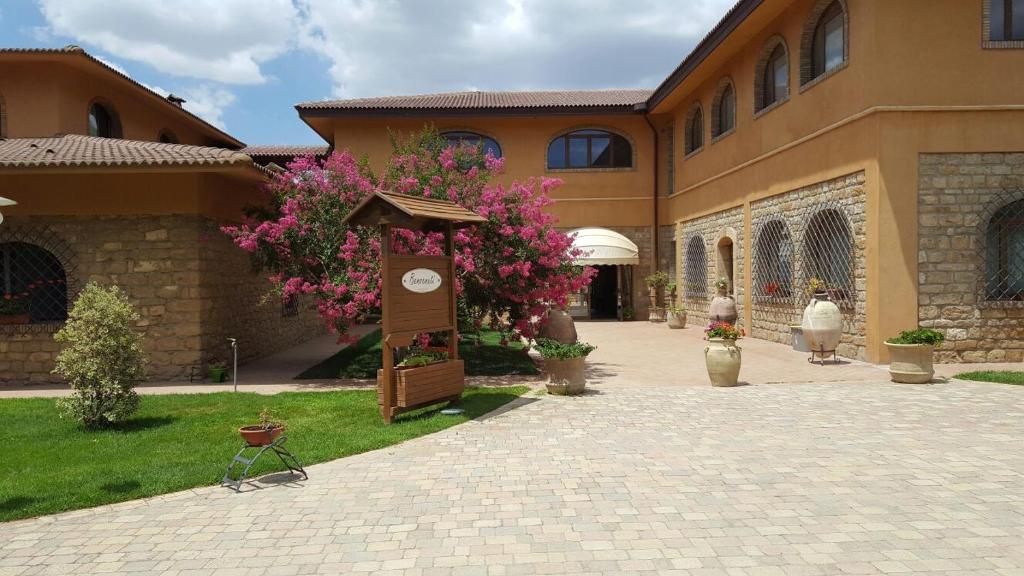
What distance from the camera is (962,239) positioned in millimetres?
11805

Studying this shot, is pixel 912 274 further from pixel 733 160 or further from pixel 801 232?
pixel 733 160

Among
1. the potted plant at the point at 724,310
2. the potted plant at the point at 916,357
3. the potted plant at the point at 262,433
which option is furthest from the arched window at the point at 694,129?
the potted plant at the point at 262,433

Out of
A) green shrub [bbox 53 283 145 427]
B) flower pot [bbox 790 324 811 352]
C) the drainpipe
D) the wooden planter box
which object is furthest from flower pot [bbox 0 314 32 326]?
the drainpipe

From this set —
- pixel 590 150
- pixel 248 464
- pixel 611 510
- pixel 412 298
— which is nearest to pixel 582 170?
pixel 590 150

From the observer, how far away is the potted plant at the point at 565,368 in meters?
9.82

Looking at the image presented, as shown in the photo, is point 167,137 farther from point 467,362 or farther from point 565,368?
point 565,368

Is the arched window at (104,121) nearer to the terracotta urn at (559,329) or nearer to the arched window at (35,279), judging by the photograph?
the arched window at (35,279)

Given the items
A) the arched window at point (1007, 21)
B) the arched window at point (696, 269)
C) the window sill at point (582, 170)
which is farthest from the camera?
the window sill at point (582, 170)

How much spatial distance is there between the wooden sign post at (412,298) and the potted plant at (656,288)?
16260mm

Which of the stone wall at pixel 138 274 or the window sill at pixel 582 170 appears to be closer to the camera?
the stone wall at pixel 138 274

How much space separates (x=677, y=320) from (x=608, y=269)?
19.3 ft

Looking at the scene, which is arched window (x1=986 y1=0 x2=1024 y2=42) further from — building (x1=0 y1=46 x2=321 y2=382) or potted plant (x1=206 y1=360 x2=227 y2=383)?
potted plant (x1=206 y1=360 x2=227 y2=383)

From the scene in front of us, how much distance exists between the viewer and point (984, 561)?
402 cm

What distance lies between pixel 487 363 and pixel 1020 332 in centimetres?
1060
